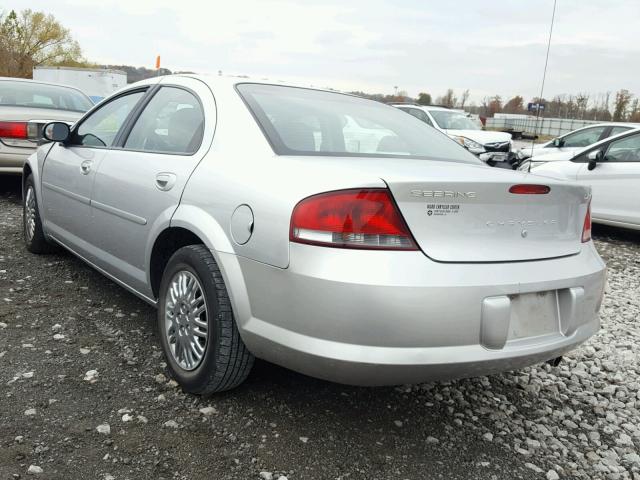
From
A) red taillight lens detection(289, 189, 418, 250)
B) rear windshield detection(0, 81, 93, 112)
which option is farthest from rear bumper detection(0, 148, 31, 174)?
red taillight lens detection(289, 189, 418, 250)

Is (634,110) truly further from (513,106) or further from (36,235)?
(36,235)

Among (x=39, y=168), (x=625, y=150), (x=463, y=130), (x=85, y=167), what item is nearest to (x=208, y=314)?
(x=85, y=167)

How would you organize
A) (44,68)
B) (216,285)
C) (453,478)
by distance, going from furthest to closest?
1. (44,68)
2. (216,285)
3. (453,478)

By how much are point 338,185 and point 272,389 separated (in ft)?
3.97

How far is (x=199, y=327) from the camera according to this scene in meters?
2.67

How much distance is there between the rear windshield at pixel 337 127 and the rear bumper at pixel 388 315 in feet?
2.15

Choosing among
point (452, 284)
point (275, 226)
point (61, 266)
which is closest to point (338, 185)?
point (275, 226)

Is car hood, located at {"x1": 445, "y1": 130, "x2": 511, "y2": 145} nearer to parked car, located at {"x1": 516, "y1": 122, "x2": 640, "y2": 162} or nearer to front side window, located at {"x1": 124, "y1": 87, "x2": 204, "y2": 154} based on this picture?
parked car, located at {"x1": 516, "y1": 122, "x2": 640, "y2": 162}

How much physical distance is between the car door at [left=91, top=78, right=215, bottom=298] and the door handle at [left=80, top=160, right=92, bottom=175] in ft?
0.70

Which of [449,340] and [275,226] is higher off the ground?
[275,226]

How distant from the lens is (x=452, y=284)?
2.11 meters

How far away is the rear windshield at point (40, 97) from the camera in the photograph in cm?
739

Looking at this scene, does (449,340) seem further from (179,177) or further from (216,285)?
(179,177)

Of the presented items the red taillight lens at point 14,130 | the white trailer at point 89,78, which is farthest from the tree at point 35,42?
the red taillight lens at point 14,130
